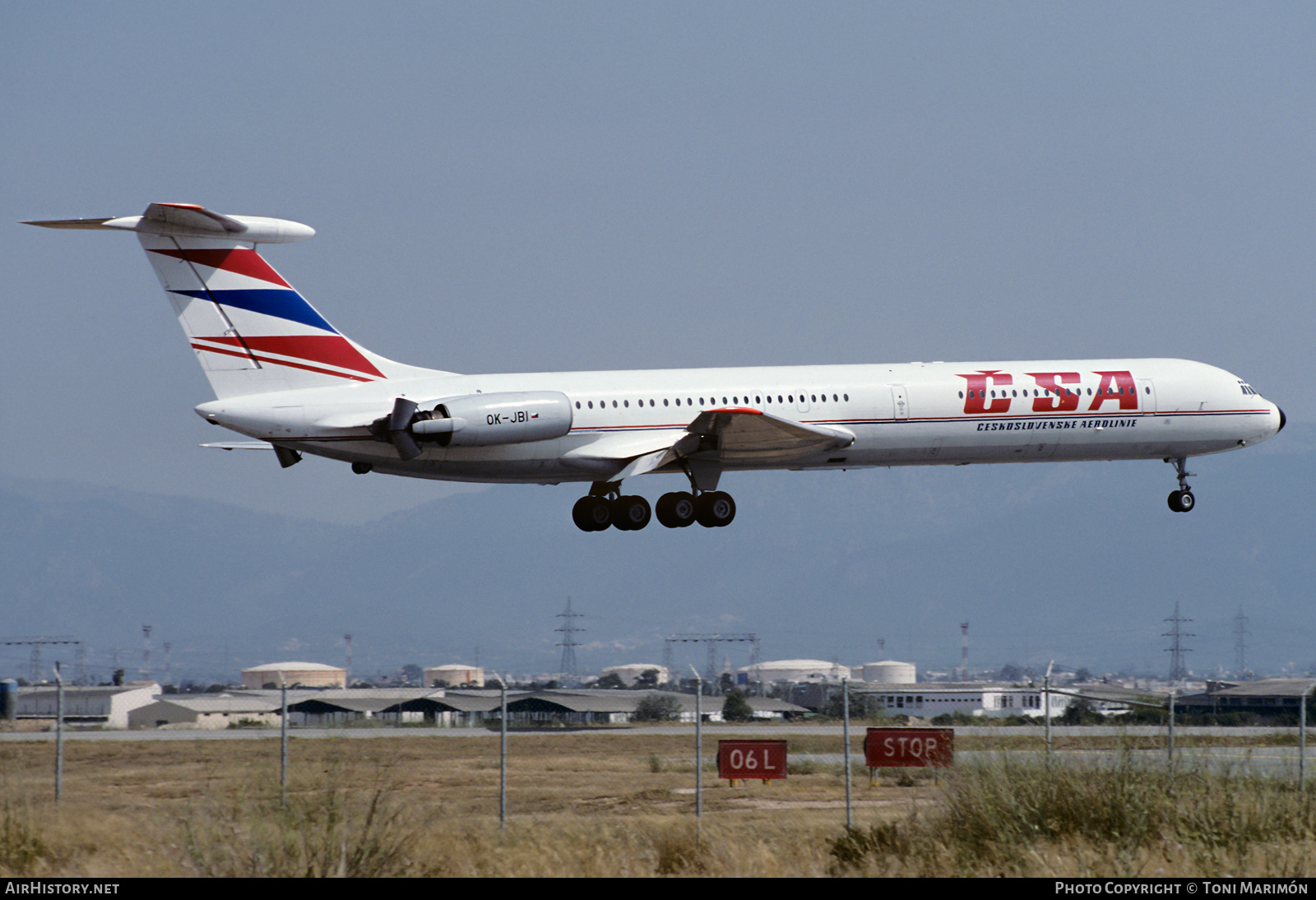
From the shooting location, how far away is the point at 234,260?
1309 inches

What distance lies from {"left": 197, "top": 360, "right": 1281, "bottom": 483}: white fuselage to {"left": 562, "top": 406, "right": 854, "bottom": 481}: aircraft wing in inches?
2.6

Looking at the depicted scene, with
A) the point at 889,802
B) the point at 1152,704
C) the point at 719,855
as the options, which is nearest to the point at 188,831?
the point at 719,855

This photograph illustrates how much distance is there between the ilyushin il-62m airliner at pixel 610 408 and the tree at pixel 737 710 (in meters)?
44.2

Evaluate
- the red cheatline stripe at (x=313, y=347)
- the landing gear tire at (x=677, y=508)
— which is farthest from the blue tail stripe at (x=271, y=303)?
the landing gear tire at (x=677, y=508)

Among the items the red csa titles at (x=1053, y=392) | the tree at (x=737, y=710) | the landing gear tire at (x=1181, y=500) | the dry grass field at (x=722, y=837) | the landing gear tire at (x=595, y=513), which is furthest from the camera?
the tree at (x=737, y=710)

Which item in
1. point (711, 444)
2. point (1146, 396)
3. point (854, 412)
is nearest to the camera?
point (711, 444)

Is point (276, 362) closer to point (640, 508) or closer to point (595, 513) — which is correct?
point (595, 513)

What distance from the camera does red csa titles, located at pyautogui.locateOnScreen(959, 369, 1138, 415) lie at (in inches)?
1470

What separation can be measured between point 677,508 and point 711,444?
1978 mm

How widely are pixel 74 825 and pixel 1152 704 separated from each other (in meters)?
15.5

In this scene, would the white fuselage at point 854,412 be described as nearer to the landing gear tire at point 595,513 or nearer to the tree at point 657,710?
the landing gear tire at point 595,513

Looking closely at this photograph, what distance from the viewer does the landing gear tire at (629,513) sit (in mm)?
36094

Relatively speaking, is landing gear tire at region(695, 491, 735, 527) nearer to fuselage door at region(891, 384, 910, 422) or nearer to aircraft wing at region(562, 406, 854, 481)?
aircraft wing at region(562, 406, 854, 481)

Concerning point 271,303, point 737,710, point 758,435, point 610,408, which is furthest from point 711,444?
point 737,710
